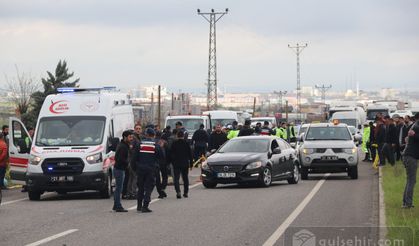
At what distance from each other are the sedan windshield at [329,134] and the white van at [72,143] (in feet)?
27.3

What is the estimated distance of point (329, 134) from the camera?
33188 mm

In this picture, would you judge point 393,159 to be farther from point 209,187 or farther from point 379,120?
point 209,187

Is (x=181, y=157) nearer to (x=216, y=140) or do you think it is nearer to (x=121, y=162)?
(x=121, y=162)

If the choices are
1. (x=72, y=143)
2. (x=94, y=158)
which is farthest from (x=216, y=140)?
(x=94, y=158)

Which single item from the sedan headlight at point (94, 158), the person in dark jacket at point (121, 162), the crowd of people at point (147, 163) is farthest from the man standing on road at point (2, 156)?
the person in dark jacket at point (121, 162)

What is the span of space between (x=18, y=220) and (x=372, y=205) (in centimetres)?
728

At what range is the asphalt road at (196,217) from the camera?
50.0ft

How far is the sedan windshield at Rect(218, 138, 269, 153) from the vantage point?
2828 centimetres

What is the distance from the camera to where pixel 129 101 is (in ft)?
94.6

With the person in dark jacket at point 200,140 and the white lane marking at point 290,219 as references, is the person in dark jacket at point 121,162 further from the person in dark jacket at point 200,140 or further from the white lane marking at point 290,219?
the person in dark jacket at point 200,140

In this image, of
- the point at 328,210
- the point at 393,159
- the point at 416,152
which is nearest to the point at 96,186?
the point at 328,210

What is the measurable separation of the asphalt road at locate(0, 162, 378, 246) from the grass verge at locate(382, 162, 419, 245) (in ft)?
1.21

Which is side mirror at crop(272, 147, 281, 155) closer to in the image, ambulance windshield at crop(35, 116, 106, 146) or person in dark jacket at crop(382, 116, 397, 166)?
ambulance windshield at crop(35, 116, 106, 146)

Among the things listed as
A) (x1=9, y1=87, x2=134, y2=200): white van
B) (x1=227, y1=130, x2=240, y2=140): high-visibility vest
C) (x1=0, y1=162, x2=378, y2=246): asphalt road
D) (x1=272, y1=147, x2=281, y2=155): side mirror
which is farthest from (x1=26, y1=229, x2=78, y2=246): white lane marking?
(x1=227, y1=130, x2=240, y2=140): high-visibility vest
